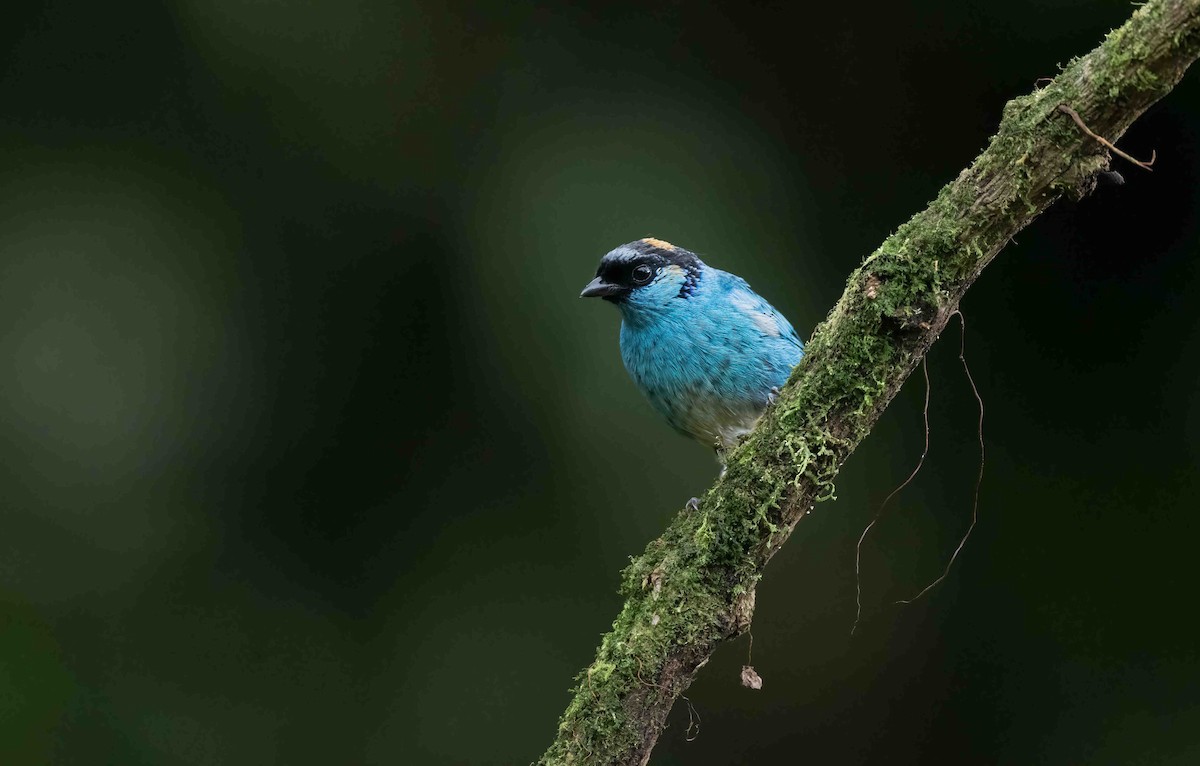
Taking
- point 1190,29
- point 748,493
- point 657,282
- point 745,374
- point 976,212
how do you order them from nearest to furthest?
point 1190,29
point 976,212
point 748,493
point 745,374
point 657,282

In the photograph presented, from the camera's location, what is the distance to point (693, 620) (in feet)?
7.81

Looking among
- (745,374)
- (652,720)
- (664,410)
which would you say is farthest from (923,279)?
(664,410)

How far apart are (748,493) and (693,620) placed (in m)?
0.28

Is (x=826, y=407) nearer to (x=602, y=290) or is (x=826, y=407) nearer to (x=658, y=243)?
(x=602, y=290)

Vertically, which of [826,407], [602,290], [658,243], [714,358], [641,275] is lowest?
[826,407]

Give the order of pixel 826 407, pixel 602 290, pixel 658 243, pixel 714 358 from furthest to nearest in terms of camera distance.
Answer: pixel 658 243, pixel 602 290, pixel 714 358, pixel 826 407

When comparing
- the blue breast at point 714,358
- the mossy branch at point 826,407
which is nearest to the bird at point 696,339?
the blue breast at point 714,358

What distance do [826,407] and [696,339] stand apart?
64.8 inches

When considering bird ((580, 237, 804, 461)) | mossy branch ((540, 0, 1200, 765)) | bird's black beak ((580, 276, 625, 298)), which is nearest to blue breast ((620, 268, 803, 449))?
bird ((580, 237, 804, 461))

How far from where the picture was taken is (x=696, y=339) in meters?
3.98

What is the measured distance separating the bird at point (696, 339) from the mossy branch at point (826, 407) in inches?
55.1

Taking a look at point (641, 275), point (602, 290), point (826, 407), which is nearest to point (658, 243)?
point (641, 275)

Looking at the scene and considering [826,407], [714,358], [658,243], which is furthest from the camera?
[658,243]

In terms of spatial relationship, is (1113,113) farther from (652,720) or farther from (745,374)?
(745,374)
